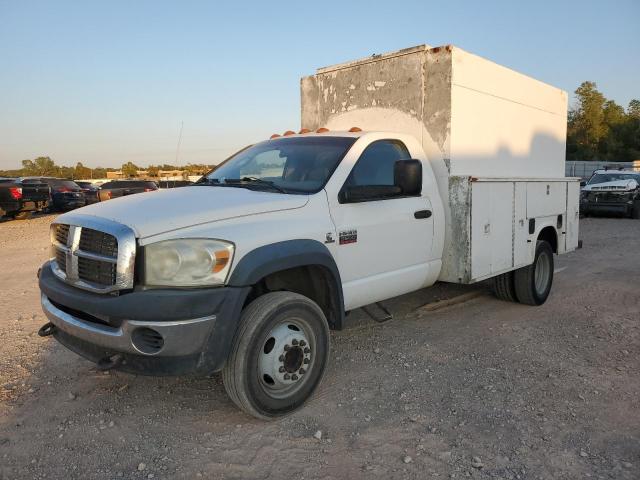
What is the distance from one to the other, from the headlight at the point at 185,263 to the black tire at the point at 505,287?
4.17 meters

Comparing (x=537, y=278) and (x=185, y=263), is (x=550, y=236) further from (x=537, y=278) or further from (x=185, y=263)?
(x=185, y=263)

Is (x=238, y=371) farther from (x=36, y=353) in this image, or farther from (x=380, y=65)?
(x=380, y=65)

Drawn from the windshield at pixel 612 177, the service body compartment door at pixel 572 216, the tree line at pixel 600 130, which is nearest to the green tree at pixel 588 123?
the tree line at pixel 600 130

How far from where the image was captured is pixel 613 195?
17453 millimetres

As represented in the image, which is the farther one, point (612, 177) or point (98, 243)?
point (612, 177)

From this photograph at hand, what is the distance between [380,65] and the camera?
5.43 m

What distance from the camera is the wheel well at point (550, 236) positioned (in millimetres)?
6524

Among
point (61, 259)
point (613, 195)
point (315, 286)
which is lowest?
point (315, 286)

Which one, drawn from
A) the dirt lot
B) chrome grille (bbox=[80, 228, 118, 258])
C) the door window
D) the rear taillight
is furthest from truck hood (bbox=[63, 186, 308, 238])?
the rear taillight

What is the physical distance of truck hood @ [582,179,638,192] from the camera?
1733 centimetres

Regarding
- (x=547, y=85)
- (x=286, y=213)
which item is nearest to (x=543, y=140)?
(x=547, y=85)

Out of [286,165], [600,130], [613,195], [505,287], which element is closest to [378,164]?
[286,165]

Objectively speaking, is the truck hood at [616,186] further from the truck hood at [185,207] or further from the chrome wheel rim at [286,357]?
Result: the chrome wheel rim at [286,357]

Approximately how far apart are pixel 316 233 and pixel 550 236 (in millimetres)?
4254
